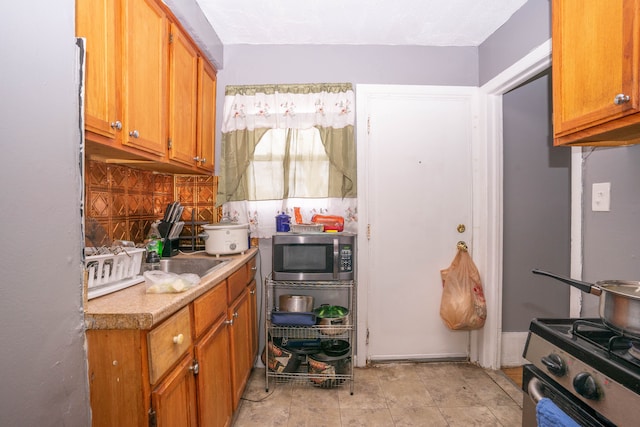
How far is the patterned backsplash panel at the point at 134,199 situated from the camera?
1593mm

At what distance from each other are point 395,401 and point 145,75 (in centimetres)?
222

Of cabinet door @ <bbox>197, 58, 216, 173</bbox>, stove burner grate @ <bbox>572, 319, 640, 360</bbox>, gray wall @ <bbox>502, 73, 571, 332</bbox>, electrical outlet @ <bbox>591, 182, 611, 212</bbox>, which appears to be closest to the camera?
stove burner grate @ <bbox>572, 319, 640, 360</bbox>

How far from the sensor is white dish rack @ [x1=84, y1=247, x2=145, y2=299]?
3.71ft

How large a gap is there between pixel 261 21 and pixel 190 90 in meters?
0.65

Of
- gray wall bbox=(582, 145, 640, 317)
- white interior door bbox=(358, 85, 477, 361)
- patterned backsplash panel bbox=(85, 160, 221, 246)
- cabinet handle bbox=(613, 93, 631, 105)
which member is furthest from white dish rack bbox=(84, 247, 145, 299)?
gray wall bbox=(582, 145, 640, 317)

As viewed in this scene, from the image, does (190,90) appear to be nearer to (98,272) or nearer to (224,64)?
(224,64)

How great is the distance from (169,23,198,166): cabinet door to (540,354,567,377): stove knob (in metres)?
1.80

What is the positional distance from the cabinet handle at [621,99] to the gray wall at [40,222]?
1483 mm

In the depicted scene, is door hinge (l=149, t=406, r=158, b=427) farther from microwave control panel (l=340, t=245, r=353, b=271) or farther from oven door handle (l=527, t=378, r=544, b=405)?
microwave control panel (l=340, t=245, r=353, b=271)

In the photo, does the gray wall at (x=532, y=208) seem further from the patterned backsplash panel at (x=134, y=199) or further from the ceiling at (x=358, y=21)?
the patterned backsplash panel at (x=134, y=199)

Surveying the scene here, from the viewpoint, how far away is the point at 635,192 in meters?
1.37

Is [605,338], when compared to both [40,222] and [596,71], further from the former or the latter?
[40,222]

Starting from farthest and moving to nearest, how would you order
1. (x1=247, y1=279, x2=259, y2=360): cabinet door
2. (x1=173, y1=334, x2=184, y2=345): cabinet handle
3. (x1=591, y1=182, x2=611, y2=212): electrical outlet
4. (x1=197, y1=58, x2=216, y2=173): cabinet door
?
1. (x1=247, y1=279, x2=259, y2=360): cabinet door
2. (x1=197, y1=58, x2=216, y2=173): cabinet door
3. (x1=591, y1=182, x2=611, y2=212): electrical outlet
4. (x1=173, y1=334, x2=184, y2=345): cabinet handle

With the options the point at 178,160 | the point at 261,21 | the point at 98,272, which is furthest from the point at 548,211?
the point at 98,272
